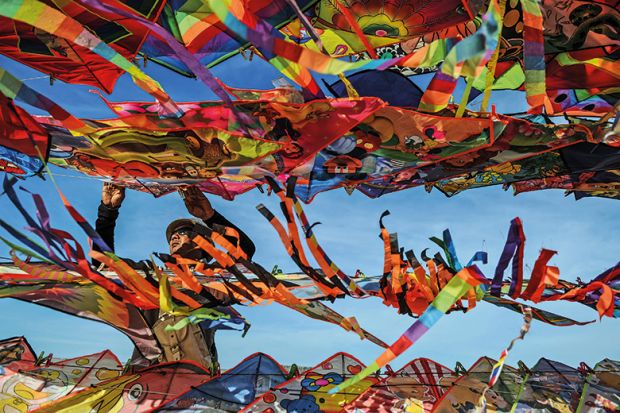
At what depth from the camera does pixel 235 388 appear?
3.08 m

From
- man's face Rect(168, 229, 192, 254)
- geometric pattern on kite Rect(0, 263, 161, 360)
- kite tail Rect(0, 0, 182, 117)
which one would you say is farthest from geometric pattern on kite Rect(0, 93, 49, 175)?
man's face Rect(168, 229, 192, 254)

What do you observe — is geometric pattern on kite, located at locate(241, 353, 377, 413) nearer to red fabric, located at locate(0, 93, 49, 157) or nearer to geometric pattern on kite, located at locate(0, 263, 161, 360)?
geometric pattern on kite, located at locate(0, 263, 161, 360)

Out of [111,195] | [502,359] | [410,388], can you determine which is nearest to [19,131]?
[111,195]

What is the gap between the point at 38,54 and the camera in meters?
2.93

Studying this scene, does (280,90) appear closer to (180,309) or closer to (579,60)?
(180,309)

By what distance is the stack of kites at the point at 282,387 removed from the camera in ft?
9.59

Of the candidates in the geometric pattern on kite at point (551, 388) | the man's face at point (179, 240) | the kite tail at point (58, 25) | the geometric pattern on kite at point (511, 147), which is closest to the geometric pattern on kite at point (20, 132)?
the kite tail at point (58, 25)

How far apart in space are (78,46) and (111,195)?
144cm

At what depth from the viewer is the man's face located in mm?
3979

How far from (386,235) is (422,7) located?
191 cm

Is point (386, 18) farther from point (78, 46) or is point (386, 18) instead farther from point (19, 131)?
point (19, 131)

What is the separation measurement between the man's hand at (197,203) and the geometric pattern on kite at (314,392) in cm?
154

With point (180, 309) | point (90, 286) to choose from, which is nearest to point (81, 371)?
point (90, 286)

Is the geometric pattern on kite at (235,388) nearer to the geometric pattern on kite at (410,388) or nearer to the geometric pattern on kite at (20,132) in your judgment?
the geometric pattern on kite at (410,388)
